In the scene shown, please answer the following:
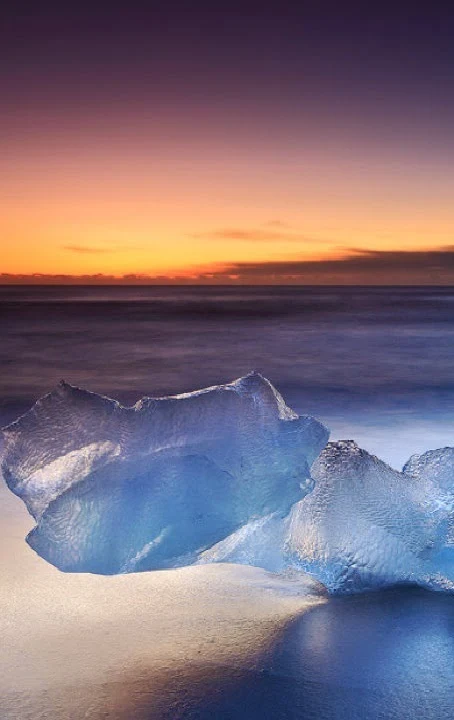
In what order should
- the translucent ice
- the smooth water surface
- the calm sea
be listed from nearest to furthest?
the smooth water surface → the translucent ice → the calm sea

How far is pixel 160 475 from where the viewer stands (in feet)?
10.8

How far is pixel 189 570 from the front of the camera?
143 inches

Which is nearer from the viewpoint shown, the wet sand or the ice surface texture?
the wet sand

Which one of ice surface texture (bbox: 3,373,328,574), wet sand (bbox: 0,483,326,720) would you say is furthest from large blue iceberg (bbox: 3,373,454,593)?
wet sand (bbox: 0,483,326,720)

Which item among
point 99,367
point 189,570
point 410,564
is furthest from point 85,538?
point 99,367

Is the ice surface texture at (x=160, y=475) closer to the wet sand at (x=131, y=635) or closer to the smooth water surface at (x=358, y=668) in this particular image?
the wet sand at (x=131, y=635)

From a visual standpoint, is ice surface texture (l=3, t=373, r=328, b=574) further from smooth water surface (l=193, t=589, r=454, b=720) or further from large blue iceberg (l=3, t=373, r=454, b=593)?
smooth water surface (l=193, t=589, r=454, b=720)

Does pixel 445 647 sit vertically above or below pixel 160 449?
below

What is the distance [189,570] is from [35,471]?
2.51 feet

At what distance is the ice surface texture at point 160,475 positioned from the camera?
3184 millimetres

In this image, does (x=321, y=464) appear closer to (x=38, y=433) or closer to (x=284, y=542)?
(x=284, y=542)

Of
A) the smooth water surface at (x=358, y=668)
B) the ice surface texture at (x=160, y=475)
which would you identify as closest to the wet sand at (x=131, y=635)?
the smooth water surface at (x=358, y=668)

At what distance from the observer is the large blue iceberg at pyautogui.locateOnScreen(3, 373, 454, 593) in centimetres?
321

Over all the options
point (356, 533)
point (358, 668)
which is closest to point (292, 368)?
point (356, 533)
